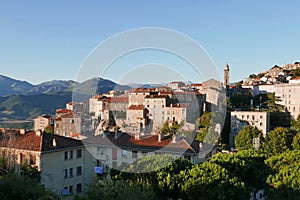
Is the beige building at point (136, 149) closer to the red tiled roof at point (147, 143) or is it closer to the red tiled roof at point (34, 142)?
the red tiled roof at point (147, 143)

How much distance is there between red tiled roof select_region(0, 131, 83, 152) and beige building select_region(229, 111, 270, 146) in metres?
35.4

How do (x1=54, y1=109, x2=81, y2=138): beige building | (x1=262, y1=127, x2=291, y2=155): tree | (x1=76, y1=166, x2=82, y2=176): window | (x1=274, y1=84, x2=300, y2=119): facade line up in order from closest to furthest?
(x1=76, y1=166, x2=82, y2=176): window → (x1=262, y1=127, x2=291, y2=155): tree → (x1=54, y1=109, x2=81, y2=138): beige building → (x1=274, y1=84, x2=300, y2=119): facade

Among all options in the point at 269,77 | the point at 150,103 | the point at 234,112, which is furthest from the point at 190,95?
the point at 269,77

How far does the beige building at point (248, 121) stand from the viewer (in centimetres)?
5353

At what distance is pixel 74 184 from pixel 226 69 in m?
70.5

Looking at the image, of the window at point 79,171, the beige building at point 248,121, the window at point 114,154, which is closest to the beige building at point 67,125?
the beige building at point 248,121

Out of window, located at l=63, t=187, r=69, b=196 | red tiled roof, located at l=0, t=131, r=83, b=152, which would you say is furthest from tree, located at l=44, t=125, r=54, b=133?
window, located at l=63, t=187, r=69, b=196

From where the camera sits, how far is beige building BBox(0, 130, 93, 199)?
2202 centimetres

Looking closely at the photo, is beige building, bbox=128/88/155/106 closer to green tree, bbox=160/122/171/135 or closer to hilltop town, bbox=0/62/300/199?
hilltop town, bbox=0/62/300/199

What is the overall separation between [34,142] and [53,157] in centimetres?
185

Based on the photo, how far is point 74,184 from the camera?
23891mm

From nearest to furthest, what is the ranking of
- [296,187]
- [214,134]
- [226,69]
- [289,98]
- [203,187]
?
[203,187], [296,187], [214,134], [289,98], [226,69]

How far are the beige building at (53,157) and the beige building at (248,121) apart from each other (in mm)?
34256

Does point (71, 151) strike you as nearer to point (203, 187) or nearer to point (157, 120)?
point (203, 187)
